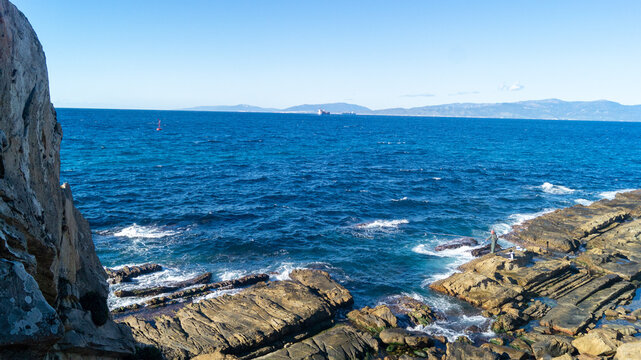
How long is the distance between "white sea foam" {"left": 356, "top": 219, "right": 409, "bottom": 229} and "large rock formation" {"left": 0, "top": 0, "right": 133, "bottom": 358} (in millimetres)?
38708

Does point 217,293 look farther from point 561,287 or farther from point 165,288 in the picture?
point 561,287

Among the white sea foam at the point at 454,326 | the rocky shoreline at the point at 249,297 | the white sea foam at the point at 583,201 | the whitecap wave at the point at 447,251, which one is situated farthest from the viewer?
the white sea foam at the point at 583,201

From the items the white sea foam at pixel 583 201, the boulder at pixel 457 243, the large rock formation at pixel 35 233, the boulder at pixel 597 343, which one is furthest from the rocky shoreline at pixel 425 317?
the white sea foam at pixel 583 201

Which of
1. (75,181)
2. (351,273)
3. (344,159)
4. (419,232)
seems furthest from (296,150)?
(351,273)

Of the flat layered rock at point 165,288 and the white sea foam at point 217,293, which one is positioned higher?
the flat layered rock at point 165,288

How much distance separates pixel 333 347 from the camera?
82.8ft

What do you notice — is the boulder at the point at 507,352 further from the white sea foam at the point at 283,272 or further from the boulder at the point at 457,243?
the boulder at the point at 457,243

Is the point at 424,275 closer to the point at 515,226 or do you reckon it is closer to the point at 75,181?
the point at 515,226

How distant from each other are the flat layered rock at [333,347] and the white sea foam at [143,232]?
92.4 ft

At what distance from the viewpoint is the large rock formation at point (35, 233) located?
8.91 meters

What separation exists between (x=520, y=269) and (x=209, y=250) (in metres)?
33.2

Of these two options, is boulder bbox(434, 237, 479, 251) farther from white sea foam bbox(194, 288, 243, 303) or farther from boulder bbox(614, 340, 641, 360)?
white sea foam bbox(194, 288, 243, 303)

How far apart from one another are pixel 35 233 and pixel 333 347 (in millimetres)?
19479

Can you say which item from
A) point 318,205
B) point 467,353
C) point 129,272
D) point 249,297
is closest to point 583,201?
point 318,205
